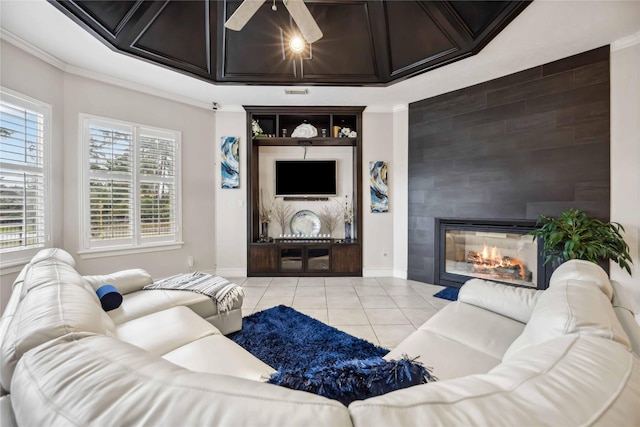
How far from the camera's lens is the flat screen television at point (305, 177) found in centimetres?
431

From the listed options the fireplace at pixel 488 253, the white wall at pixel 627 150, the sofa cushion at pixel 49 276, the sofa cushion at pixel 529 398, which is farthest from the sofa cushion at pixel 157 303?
the white wall at pixel 627 150

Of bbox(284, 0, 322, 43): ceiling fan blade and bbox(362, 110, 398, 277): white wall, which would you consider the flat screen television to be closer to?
bbox(362, 110, 398, 277): white wall

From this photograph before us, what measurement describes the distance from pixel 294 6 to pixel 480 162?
2919 mm

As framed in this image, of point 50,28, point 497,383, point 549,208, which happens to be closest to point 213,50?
point 50,28

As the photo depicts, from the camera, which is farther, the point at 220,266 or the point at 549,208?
the point at 220,266

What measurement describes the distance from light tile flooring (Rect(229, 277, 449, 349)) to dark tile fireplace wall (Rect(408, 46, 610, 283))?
0.66 metres

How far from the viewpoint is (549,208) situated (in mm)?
2865

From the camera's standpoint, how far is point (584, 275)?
1188 millimetres

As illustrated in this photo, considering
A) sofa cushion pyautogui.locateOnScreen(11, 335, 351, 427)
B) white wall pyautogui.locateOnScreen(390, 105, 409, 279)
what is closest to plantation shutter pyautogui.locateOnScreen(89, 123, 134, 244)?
sofa cushion pyautogui.locateOnScreen(11, 335, 351, 427)

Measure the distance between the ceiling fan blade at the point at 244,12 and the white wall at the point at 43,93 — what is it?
2.26 metres

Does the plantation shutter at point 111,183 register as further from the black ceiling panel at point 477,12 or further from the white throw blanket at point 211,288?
the black ceiling panel at point 477,12

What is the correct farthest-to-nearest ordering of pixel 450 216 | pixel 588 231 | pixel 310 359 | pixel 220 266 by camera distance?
pixel 220 266, pixel 450 216, pixel 588 231, pixel 310 359

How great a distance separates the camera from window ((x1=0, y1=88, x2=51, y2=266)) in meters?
2.34

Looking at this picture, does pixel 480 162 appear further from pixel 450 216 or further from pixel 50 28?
pixel 50 28
